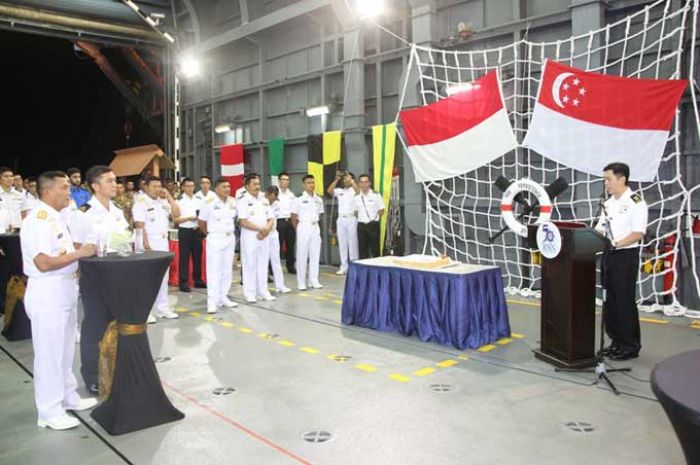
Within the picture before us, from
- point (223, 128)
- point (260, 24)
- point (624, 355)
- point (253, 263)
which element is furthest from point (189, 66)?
point (624, 355)

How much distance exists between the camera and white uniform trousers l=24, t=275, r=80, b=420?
2967 millimetres

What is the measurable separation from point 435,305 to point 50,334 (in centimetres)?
→ 299

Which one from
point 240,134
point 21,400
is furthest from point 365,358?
point 240,134

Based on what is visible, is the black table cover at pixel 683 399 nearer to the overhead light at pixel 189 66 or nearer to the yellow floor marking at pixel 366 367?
the yellow floor marking at pixel 366 367

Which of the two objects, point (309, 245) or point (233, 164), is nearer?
point (309, 245)

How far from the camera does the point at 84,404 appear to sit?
3.37 metres

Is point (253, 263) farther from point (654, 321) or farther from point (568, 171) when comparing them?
point (654, 321)

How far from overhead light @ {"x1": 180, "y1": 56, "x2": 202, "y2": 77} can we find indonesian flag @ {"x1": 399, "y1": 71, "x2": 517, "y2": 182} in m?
6.49

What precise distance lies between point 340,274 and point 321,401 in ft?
18.7

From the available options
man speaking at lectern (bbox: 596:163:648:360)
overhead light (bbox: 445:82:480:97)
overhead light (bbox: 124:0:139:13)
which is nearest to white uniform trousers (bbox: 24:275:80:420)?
man speaking at lectern (bbox: 596:163:648:360)

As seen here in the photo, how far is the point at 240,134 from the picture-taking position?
41.0 feet

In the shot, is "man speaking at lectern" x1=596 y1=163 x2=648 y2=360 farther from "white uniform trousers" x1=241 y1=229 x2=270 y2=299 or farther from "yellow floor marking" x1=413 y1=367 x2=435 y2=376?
"white uniform trousers" x1=241 y1=229 x2=270 y2=299

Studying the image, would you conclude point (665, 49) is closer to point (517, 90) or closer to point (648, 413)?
point (517, 90)

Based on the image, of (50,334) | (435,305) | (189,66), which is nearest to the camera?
(50,334)
